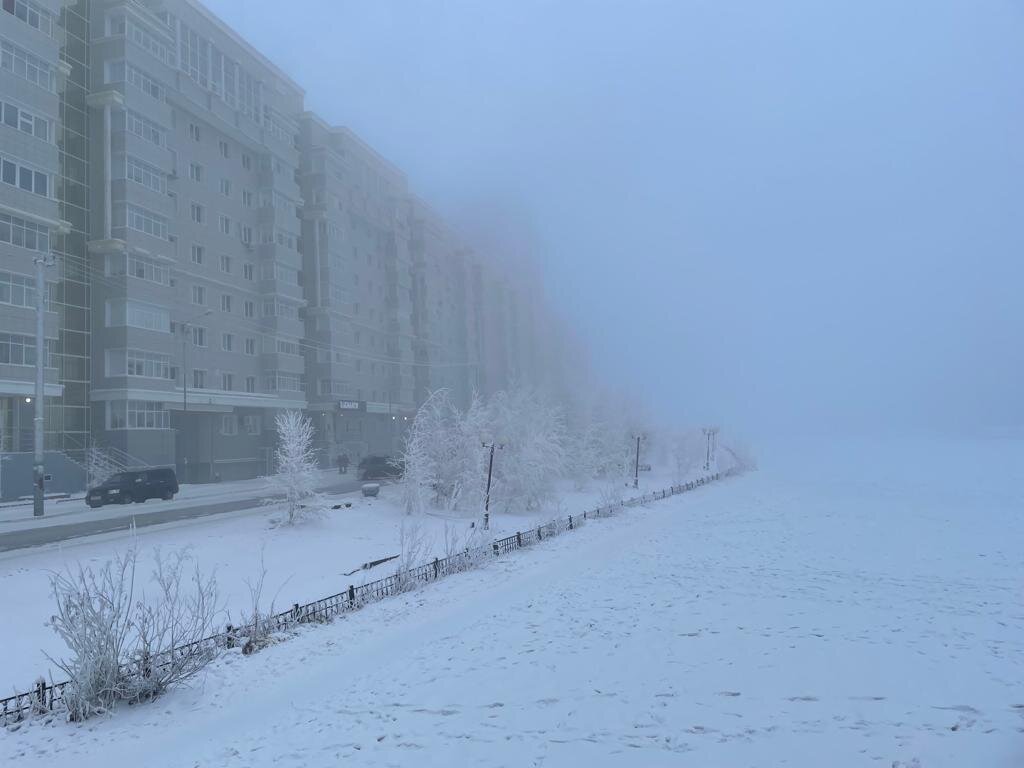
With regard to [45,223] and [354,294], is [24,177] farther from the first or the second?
[354,294]

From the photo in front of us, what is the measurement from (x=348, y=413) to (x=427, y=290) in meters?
20.2

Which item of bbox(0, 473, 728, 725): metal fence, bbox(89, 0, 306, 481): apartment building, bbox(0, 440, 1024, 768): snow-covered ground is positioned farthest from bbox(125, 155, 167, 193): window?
bbox(0, 440, 1024, 768): snow-covered ground

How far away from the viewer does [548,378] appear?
88188 mm

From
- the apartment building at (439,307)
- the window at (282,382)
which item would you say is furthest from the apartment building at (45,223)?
the apartment building at (439,307)

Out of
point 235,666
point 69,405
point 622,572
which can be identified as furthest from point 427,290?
point 235,666

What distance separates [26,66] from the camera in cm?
3853

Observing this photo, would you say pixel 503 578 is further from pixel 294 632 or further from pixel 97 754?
pixel 97 754

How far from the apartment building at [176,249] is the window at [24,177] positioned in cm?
10

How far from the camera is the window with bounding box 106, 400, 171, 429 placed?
42.6 meters

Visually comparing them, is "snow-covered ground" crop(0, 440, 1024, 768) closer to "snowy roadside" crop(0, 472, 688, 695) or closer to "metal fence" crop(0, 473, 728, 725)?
"metal fence" crop(0, 473, 728, 725)

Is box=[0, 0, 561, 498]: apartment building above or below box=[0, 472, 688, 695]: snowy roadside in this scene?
above

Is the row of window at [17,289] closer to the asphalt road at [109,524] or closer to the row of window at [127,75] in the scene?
the asphalt road at [109,524]

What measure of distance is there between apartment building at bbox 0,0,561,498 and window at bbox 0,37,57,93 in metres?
0.07

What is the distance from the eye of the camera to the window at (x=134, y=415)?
42.6m
